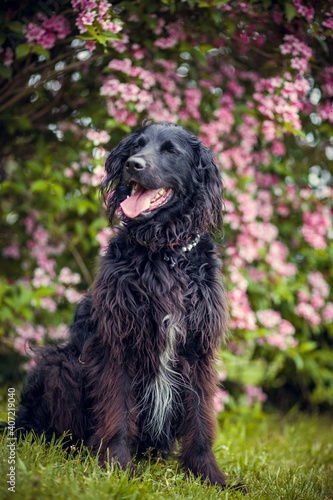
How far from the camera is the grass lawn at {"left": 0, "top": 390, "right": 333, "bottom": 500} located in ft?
5.80

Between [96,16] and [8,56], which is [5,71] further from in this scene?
[96,16]

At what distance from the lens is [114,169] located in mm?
2789

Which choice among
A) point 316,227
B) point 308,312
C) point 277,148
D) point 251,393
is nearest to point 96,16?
point 277,148

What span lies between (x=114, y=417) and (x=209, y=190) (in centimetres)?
137

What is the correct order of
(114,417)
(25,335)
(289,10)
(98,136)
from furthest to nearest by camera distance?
(25,335)
(98,136)
(289,10)
(114,417)

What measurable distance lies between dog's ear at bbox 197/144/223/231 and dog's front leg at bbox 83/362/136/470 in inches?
38.9

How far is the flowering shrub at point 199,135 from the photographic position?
3.16 meters

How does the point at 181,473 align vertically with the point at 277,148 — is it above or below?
below

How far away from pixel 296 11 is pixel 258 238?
74.5 inches

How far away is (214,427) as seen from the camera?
2.50 metres

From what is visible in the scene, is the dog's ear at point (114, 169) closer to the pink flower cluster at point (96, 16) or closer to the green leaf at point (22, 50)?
the pink flower cluster at point (96, 16)

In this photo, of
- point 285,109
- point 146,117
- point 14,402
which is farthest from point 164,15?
point 14,402

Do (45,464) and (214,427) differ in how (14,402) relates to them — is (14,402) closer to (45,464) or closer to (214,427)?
(45,464)

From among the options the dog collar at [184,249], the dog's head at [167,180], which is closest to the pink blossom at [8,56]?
the dog's head at [167,180]
